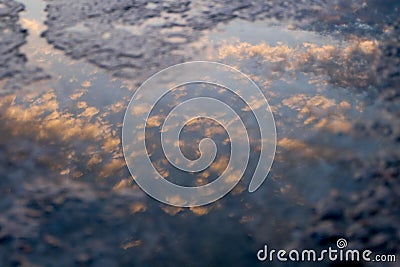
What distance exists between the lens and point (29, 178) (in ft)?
10.9

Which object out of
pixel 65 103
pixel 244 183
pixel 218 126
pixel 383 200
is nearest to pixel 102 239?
pixel 244 183

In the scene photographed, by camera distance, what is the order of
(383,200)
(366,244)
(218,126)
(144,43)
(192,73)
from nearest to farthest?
1. (366,244)
2. (383,200)
3. (218,126)
4. (192,73)
5. (144,43)

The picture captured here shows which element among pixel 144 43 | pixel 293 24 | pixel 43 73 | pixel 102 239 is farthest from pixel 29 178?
pixel 293 24

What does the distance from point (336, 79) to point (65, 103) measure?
10.1ft

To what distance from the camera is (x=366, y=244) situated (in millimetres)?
2734

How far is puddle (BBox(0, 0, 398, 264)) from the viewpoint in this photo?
2.91 meters

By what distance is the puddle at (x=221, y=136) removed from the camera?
9.56ft

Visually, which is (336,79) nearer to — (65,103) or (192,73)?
(192,73)

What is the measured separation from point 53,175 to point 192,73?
2034mm

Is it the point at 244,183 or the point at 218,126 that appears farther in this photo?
the point at 218,126

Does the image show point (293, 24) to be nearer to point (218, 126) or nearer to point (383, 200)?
point (218, 126)

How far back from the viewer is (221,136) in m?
3.67

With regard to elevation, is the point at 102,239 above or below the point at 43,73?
below

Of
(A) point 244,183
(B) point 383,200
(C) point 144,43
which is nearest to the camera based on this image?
(B) point 383,200
